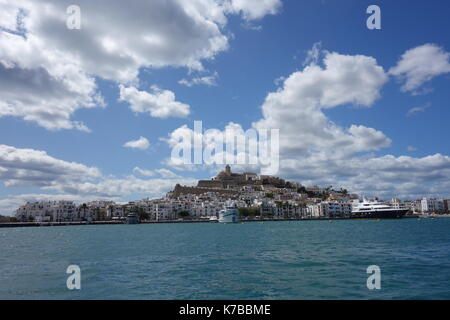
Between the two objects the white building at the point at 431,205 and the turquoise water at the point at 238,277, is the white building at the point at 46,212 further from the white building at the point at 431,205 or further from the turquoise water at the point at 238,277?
the white building at the point at 431,205

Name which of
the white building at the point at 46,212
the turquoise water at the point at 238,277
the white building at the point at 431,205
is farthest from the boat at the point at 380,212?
the white building at the point at 46,212

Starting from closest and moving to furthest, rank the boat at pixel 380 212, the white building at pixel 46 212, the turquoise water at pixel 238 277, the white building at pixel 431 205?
1. the turquoise water at pixel 238 277
2. the boat at pixel 380 212
3. the white building at pixel 46 212
4. the white building at pixel 431 205

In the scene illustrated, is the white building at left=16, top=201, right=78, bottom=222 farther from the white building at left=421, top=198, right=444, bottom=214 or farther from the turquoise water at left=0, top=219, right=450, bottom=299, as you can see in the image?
the white building at left=421, top=198, right=444, bottom=214

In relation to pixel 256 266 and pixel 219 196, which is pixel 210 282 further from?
pixel 219 196

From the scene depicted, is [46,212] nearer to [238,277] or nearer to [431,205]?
[238,277]

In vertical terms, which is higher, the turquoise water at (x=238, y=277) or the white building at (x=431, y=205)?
the white building at (x=431, y=205)

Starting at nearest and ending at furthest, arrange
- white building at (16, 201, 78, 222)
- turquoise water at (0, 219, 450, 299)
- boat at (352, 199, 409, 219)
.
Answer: turquoise water at (0, 219, 450, 299) → boat at (352, 199, 409, 219) → white building at (16, 201, 78, 222)

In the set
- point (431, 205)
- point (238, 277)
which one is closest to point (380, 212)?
point (431, 205)

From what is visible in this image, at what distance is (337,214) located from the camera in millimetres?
158625

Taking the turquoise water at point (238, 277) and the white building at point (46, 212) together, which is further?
the white building at point (46, 212)

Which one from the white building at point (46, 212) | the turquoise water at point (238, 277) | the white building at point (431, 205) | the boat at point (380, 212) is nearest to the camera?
the turquoise water at point (238, 277)

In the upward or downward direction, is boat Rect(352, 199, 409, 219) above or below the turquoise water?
above

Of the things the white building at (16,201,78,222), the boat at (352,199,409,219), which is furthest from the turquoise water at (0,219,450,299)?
the white building at (16,201,78,222)
